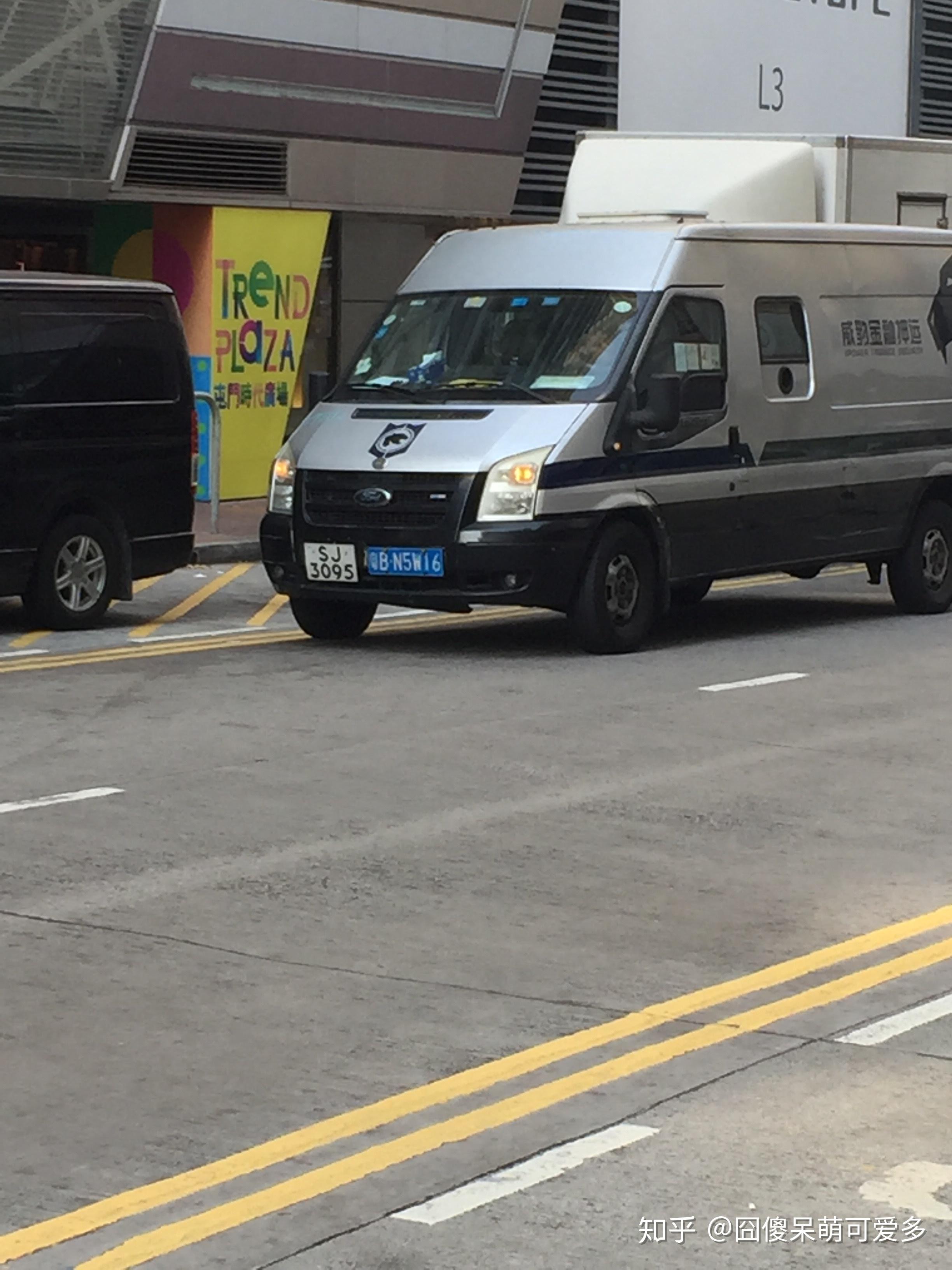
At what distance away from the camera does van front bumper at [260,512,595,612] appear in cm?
1378

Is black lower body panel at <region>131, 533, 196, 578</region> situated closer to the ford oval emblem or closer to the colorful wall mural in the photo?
the ford oval emblem

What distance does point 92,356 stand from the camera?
607 inches

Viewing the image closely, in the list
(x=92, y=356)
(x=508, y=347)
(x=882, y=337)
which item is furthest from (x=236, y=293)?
(x=508, y=347)

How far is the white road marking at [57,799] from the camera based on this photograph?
9.49 m

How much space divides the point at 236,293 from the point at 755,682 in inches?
494

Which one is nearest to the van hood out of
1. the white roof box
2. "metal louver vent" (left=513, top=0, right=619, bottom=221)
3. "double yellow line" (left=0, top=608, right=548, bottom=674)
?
"double yellow line" (left=0, top=608, right=548, bottom=674)

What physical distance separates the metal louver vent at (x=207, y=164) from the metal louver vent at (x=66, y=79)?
421 mm

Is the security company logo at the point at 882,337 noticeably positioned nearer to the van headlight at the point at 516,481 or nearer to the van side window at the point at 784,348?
the van side window at the point at 784,348

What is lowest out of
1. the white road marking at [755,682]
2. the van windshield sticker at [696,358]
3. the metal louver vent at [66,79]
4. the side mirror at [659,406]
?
the white road marking at [755,682]

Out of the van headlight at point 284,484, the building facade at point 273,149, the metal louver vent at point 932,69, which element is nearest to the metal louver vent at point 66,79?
the building facade at point 273,149

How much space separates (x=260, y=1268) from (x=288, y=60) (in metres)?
20.6

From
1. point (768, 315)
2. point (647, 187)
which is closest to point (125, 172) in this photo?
point (647, 187)

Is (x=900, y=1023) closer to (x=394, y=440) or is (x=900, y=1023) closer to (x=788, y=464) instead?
(x=394, y=440)

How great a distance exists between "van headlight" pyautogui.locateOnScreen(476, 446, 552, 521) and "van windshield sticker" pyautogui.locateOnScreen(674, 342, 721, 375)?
4.07 feet
